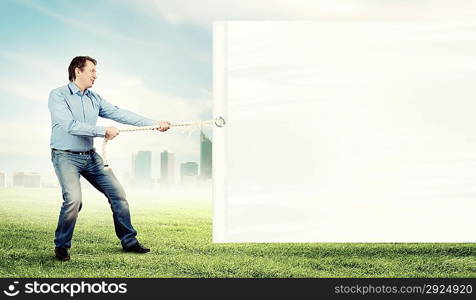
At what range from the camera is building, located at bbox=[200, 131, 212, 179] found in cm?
362

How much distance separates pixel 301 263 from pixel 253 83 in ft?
3.88

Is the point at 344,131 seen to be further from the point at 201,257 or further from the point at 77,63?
the point at 77,63

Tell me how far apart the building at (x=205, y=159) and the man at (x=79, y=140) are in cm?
42

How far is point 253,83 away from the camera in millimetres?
3084

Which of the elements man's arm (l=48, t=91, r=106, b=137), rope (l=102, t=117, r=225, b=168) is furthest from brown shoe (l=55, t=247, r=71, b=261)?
man's arm (l=48, t=91, r=106, b=137)

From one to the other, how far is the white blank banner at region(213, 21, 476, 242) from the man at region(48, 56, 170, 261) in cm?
55

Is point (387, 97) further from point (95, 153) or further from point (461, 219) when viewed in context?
point (95, 153)

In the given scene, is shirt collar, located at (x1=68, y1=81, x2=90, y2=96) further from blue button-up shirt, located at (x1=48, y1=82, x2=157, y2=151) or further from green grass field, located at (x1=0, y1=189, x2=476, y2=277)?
green grass field, located at (x1=0, y1=189, x2=476, y2=277)

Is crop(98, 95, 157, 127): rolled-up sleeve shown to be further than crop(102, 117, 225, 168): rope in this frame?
Yes

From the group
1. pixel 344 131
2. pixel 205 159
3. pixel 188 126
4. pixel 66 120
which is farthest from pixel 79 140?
pixel 344 131

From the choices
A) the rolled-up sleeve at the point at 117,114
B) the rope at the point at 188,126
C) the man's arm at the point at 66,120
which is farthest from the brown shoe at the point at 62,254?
the rolled-up sleeve at the point at 117,114

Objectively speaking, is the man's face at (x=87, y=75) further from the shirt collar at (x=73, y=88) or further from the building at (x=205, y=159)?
the building at (x=205, y=159)

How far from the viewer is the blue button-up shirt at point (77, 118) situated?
3189 millimetres

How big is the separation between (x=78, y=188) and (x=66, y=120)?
1.29ft
